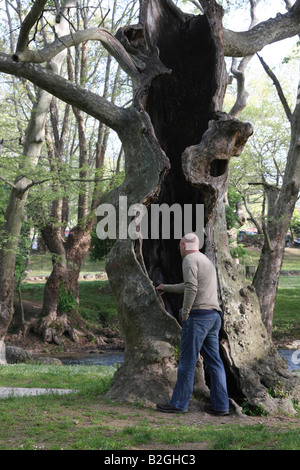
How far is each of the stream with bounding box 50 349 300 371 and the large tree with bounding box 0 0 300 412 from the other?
40.8 ft

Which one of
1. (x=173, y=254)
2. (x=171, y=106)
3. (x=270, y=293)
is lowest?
(x=270, y=293)

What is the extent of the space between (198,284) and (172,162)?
10.7ft

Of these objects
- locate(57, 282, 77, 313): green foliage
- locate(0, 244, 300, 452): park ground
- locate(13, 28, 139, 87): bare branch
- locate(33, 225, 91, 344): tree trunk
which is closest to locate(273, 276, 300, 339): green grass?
locate(33, 225, 91, 344): tree trunk

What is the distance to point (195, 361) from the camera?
7051 mm

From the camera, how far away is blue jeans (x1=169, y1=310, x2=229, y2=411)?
7020 millimetres

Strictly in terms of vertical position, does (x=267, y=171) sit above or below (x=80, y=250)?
above

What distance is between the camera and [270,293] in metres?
16.5

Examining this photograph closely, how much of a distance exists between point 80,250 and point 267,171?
62.8 ft

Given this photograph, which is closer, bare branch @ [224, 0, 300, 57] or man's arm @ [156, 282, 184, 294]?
man's arm @ [156, 282, 184, 294]

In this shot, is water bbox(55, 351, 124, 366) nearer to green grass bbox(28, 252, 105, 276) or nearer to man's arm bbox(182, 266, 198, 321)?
man's arm bbox(182, 266, 198, 321)

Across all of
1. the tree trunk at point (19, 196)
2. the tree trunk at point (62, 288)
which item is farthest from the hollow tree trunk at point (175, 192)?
the tree trunk at point (62, 288)

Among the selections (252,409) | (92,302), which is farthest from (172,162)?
(92,302)

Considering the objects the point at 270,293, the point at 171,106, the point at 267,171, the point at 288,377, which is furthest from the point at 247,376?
the point at 267,171
